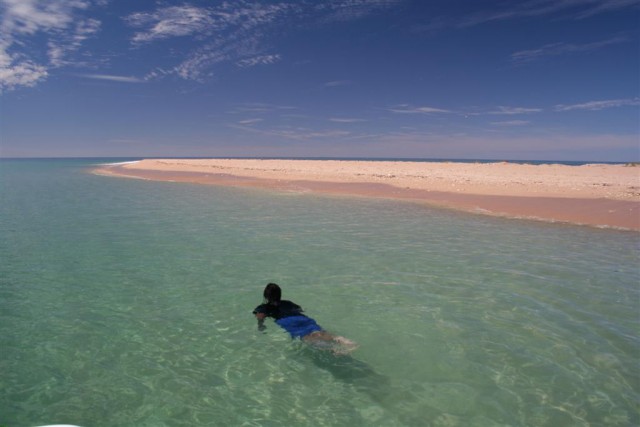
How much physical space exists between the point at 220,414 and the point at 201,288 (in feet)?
15.2

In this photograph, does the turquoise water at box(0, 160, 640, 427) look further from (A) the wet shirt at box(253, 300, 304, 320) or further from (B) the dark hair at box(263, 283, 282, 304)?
(B) the dark hair at box(263, 283, 282, 304)

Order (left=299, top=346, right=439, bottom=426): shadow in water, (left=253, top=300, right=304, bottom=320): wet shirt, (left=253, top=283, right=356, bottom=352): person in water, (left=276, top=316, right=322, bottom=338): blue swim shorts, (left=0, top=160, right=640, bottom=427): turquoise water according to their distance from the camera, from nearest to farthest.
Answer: (left=299, top=346, right=439, bottom=426): shadow in water < (left=0, top=160, right=640, bottom=427): turquoise water < (left=253, top=283, right=356, bottom=352): person in water < (left=276, top=316, right=322, bottom=338): blue swim shorts < (left=253, top=300, right=304, bottom=320): wet shirt

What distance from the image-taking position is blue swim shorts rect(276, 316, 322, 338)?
6.57m

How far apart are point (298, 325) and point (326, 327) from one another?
78 cm

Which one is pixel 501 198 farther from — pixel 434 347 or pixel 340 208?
pixel 434 347

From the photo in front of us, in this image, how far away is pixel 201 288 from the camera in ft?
30.4

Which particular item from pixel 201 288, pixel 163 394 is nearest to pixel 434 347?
pixel 163 394

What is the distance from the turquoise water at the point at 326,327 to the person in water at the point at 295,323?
8.5 inches

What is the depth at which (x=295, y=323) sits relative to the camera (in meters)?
6.84

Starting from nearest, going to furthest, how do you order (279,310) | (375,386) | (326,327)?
(375,386)
(279,310)
(326,327)

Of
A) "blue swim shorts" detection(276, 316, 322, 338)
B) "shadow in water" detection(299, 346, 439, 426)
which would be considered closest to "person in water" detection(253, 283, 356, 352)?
"blue swim shorts" detection(276, 316, 322, 338)

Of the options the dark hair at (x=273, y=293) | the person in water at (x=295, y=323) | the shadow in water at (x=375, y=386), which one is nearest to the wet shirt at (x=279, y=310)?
the person in water at (x=295, y=323)

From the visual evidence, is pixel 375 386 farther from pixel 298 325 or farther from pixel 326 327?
pixel 326 327

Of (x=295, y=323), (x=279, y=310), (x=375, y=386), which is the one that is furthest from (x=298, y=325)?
(x=375, y=386)
